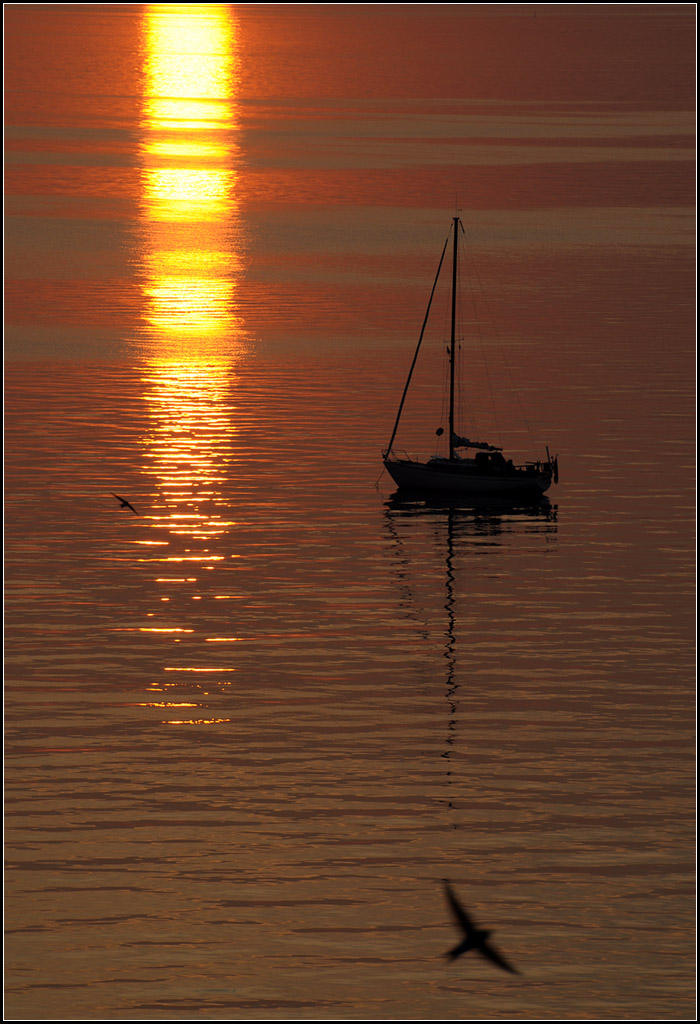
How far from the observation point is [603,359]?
396ft

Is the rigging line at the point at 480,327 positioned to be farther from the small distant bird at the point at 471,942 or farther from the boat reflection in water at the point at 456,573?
the small distant bird at the point at 471,942

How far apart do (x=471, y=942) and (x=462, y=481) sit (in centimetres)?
5357

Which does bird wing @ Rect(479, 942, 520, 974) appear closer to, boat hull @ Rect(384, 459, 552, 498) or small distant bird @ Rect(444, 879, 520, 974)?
small distant bird @ Rect(444, 879, 520, 974)

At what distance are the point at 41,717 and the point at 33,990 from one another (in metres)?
16.6

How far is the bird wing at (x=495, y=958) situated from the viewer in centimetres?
3337

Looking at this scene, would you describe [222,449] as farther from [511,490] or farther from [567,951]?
[567,951]

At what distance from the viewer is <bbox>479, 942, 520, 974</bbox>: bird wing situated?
33366 mm

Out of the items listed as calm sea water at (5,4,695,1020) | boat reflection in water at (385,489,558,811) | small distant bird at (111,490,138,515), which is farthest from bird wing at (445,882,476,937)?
small distant bird at (111,490,138,515)

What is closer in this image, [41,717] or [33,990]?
[33,990]

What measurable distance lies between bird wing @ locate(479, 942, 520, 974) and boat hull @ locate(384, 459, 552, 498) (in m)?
50.0

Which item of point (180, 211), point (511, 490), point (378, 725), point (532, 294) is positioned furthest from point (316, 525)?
point (180, 211)

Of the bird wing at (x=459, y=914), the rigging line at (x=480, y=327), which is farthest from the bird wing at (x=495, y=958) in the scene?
the rigging line at (x=480, y=327)

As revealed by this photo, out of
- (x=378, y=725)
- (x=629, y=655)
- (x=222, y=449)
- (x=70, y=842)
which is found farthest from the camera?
(x=222, y=449)

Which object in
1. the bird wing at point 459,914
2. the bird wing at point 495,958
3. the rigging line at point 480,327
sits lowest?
the bird wing at point 495,958
